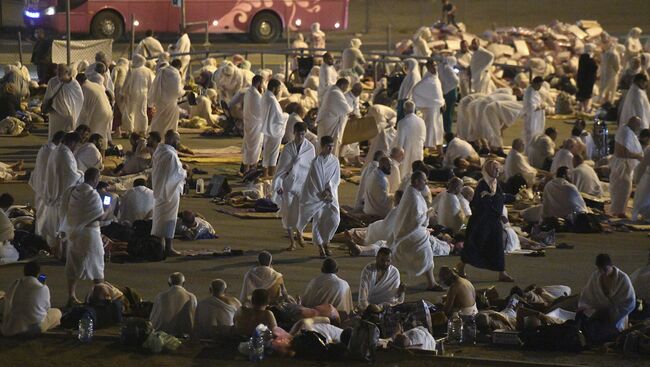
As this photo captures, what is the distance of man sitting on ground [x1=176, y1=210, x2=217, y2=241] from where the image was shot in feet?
68.6

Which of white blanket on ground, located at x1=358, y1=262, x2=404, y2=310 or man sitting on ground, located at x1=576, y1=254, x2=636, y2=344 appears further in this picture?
white blanket on ground, located at x1=358, y1=262, x2=404, y2=310

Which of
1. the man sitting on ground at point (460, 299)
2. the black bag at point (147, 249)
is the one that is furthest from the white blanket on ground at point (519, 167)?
the man sitting on ground at point (460, 299)

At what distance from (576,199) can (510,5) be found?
29762 mm

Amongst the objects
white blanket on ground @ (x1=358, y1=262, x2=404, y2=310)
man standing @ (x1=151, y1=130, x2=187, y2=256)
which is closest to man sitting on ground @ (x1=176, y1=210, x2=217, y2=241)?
man standing @ (x1=151, y1=130, x2=187, y2=256)

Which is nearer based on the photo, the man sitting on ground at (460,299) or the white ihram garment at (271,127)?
the man sitting on ground at (460,299)

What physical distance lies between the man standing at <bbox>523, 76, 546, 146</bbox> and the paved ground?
5860mm

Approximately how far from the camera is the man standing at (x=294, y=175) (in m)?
20.3

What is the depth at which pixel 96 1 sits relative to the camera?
4028cm

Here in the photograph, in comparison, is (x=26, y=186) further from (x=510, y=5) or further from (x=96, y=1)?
(x=510, y=5)

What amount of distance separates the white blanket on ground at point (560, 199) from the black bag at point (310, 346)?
721 cm

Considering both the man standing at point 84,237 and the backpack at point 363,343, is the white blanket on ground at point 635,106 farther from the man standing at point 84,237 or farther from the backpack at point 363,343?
the backpack at point 363,343

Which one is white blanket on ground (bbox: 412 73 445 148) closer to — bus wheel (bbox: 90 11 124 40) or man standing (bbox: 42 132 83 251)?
man standing (bbox: 42 132 83 251)

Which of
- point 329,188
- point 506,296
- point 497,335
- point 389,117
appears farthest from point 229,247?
point 389,117

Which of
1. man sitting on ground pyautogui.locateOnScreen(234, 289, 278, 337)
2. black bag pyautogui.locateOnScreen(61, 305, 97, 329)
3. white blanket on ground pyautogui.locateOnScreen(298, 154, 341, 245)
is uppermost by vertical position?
white blanket on ground pyautogui.locateOnScreen(298, 154, 341, 245)
